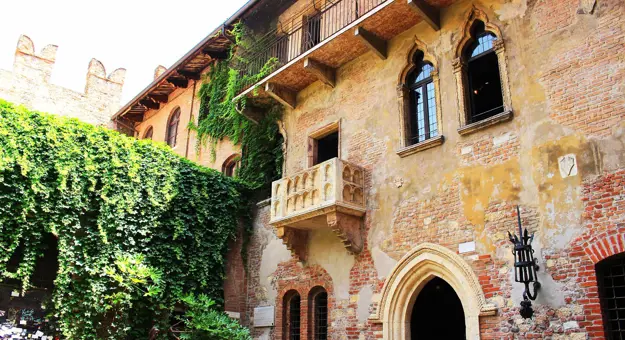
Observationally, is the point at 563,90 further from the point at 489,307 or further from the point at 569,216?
the point at 489,307

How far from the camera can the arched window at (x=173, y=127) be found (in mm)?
18742

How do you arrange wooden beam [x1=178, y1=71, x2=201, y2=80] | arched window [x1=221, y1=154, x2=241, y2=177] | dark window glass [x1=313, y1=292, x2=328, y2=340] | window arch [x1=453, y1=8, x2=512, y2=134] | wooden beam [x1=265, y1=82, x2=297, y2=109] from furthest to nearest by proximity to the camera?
wooden beam [x1=178, y1=71, x2=201, y2=80], arched window [x1=221, y1=154, x2=241, y2=177], wooden beam [x1=265, y1=82, x2=297, y2=109], dark window glass [x1=313, y1=292, x2=328, y2=340], window arch [x1=453, y1=8, x2=512, y2=134]

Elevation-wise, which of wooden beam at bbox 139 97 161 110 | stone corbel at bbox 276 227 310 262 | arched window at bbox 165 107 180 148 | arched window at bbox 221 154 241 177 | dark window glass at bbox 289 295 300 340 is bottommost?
dark window glass at bbox 289 295 300 340

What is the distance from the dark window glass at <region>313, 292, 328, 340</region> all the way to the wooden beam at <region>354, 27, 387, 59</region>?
5.29m

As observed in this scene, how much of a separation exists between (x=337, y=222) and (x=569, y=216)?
13.6 feet

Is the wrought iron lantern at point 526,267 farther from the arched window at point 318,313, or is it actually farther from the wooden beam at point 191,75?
the wooden beam at point 191,75

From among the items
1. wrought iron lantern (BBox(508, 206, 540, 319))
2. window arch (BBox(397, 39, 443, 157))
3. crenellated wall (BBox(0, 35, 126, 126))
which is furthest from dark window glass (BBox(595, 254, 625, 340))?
crenellated wall (BBox(0, 35, 126, 126))

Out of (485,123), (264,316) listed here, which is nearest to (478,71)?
(485,123)

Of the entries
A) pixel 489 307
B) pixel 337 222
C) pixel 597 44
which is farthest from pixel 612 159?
pixel 337 222

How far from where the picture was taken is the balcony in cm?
1031

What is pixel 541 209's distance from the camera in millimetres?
7953

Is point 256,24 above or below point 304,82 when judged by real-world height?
above

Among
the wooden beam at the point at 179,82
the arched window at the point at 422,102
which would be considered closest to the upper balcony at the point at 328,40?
the arched window at the point at 422,102

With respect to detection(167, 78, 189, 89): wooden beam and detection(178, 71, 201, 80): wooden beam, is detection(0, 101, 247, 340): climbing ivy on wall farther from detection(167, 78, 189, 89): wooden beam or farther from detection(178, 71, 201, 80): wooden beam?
detection(167, 78, 189, 89): wooden beam
